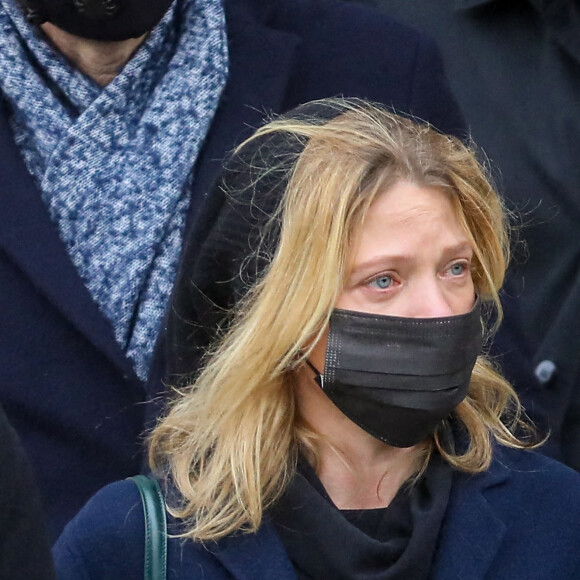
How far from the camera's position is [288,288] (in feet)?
7.32

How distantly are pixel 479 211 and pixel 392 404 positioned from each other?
1.25ft

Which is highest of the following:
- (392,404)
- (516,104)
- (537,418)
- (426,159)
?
(426,159)

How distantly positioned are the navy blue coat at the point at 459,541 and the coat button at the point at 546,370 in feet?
2.78

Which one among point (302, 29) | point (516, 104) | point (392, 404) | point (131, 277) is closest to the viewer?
point (392, 404)

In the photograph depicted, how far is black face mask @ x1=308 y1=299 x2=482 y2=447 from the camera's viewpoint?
85.5 inches

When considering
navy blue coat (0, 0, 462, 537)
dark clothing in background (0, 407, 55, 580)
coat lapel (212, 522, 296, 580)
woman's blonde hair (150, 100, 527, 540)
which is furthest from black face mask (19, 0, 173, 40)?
dark clothing in background (0, 407, 55, 580)

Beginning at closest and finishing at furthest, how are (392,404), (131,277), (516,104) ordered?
(392,404)
(131,277)
(516,104)

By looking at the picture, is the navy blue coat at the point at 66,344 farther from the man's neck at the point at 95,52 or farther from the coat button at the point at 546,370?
the coat button at the point at 546,370

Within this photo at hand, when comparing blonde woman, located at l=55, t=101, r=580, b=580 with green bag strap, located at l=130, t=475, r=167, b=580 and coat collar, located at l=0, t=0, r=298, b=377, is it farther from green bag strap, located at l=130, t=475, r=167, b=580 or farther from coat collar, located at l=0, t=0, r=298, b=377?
coat collar, located at l=0, t=0, r=298, b=377

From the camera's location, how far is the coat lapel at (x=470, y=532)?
2256mm

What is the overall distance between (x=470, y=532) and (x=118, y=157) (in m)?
1.08

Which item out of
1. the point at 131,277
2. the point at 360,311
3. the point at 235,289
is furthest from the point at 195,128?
the point at 360,311

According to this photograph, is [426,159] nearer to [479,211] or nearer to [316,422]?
[479,211]

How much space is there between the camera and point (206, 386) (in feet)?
7.83
